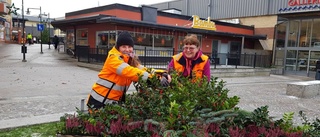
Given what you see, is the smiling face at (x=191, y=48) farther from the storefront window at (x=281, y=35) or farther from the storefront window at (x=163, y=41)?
the storefront window at (x=281, y=35)

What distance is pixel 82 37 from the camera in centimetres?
2027

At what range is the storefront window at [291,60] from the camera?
20000mm

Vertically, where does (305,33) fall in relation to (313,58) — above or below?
above

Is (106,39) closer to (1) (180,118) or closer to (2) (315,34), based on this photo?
(2) (315,34)

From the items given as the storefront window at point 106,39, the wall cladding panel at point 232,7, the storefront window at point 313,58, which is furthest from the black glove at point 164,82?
the wall cladding panel at point 232,7

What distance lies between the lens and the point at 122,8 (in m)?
16.5

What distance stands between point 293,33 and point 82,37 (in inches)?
690

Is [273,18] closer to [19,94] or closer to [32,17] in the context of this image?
[19,94]

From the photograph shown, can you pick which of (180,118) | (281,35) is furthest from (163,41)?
(180,118)

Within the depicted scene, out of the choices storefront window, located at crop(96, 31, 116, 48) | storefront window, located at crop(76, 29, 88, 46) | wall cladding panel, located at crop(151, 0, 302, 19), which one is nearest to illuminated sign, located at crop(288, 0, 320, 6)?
wall cladding panel, located at crop(151, 0, 302, 19)

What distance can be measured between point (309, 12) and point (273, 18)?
6.49 metres

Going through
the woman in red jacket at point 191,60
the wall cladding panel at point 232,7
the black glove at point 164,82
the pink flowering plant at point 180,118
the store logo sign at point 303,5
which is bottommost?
the pink flowering plant at point 180,118

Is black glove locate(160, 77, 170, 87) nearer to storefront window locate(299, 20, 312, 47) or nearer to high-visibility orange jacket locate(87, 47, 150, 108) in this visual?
high-visibility orange jacket locate(87, 47, 150, 108)

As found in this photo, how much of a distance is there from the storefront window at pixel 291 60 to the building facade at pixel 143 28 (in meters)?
4.06
